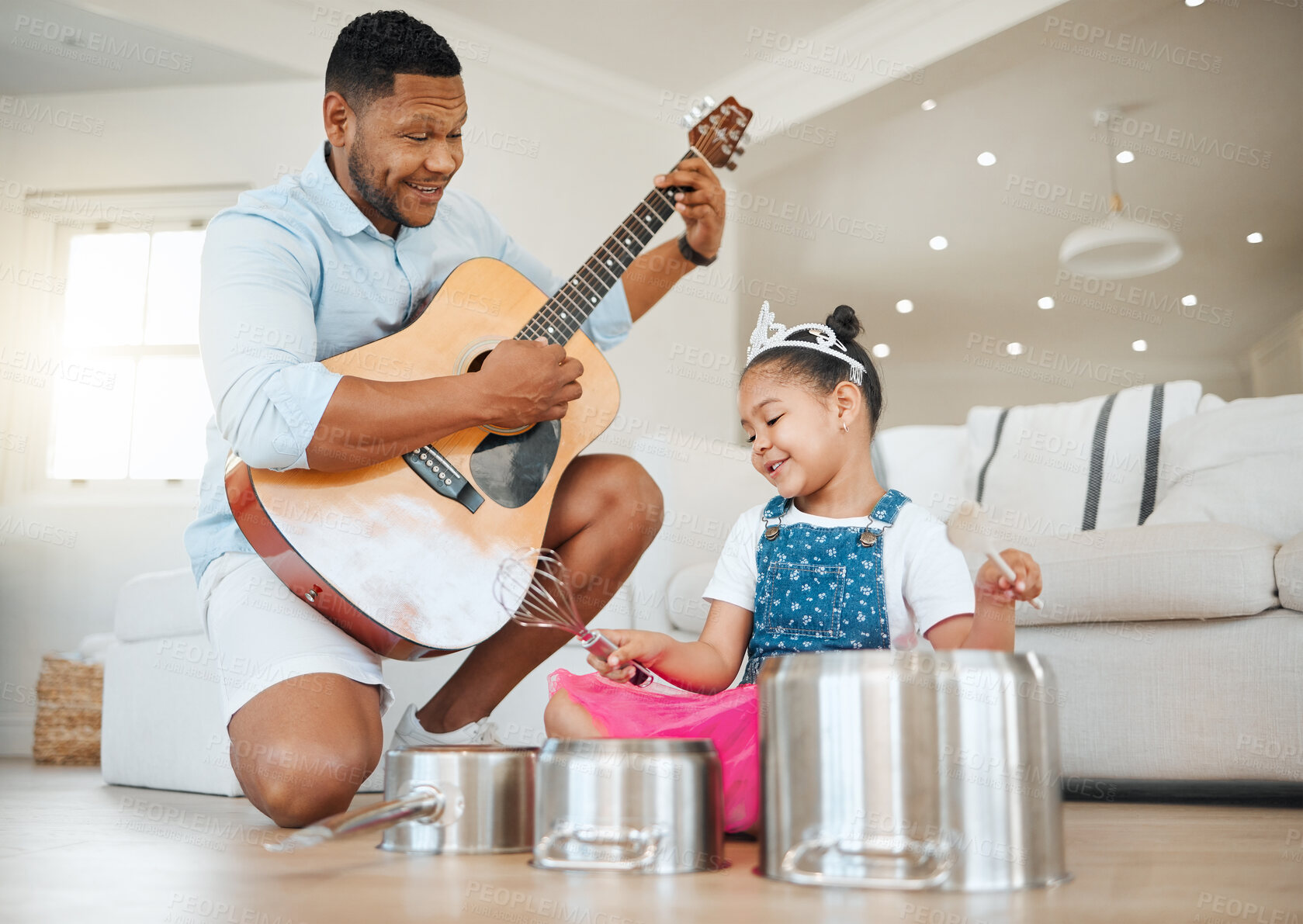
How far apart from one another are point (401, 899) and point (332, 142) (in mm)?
1102

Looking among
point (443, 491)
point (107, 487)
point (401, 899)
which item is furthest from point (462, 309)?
point (107, 487)

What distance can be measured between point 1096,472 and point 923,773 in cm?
156

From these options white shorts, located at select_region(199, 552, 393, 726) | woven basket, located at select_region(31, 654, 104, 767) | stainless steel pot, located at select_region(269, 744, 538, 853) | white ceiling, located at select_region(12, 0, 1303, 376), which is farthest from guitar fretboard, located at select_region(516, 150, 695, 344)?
white ceiling, located at select_region(12, 0, 1303, 376)

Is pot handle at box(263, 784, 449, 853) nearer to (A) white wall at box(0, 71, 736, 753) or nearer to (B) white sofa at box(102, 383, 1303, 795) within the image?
(B) white sofa at box(102, 383, 1303, 795)

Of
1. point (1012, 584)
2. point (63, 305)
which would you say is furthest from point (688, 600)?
point (63, 305)

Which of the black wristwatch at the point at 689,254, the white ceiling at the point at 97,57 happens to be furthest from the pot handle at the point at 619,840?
the white ceiling at the point at 97,57

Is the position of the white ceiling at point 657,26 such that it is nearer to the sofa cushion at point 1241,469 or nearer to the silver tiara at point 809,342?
the sofa cushion at point 1241,469

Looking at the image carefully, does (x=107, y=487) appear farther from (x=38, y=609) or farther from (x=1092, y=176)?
(x=1092, y=176)

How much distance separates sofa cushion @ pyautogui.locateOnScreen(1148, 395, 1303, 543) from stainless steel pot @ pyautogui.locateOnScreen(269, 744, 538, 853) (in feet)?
4.06

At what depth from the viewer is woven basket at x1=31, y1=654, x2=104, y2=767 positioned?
2.79 metres

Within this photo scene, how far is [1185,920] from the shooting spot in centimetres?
61

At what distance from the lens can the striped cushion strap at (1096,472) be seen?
2020mm

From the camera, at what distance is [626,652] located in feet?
3.12

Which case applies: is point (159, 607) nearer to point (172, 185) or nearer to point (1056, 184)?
point (172, 185)
